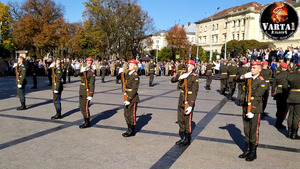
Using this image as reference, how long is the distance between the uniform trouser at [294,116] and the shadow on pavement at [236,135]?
50.3 inches

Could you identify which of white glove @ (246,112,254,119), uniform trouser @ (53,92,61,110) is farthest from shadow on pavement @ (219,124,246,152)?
uniform trouser @ (53,92,61,110)

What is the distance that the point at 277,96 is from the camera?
8.20 metres

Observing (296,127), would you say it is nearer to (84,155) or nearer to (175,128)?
(175,128)

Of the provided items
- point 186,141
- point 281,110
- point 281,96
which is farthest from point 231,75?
point 186,141

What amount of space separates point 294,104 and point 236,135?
5.53 ft

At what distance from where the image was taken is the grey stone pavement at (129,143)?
5043mm

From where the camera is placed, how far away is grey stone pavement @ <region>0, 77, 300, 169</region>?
5.04 m

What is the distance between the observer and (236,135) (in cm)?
701

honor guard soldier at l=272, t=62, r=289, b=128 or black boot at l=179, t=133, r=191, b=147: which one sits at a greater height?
honor guard soldier at l=272, t=62, r=289, b=128

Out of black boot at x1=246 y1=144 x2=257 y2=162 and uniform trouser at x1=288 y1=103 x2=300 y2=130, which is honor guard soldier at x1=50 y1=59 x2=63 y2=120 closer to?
black boot at x1=246 y1=144 x2=257 y2=162

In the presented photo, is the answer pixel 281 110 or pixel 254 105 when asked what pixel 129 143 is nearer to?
pixel 254 105

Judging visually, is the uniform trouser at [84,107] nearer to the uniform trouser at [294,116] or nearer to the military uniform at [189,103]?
the military uniform at [189,103]

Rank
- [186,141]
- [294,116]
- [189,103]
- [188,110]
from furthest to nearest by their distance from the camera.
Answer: [294,116]
[186,141]
[189,103]
[188,110]

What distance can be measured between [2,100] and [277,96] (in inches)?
422
